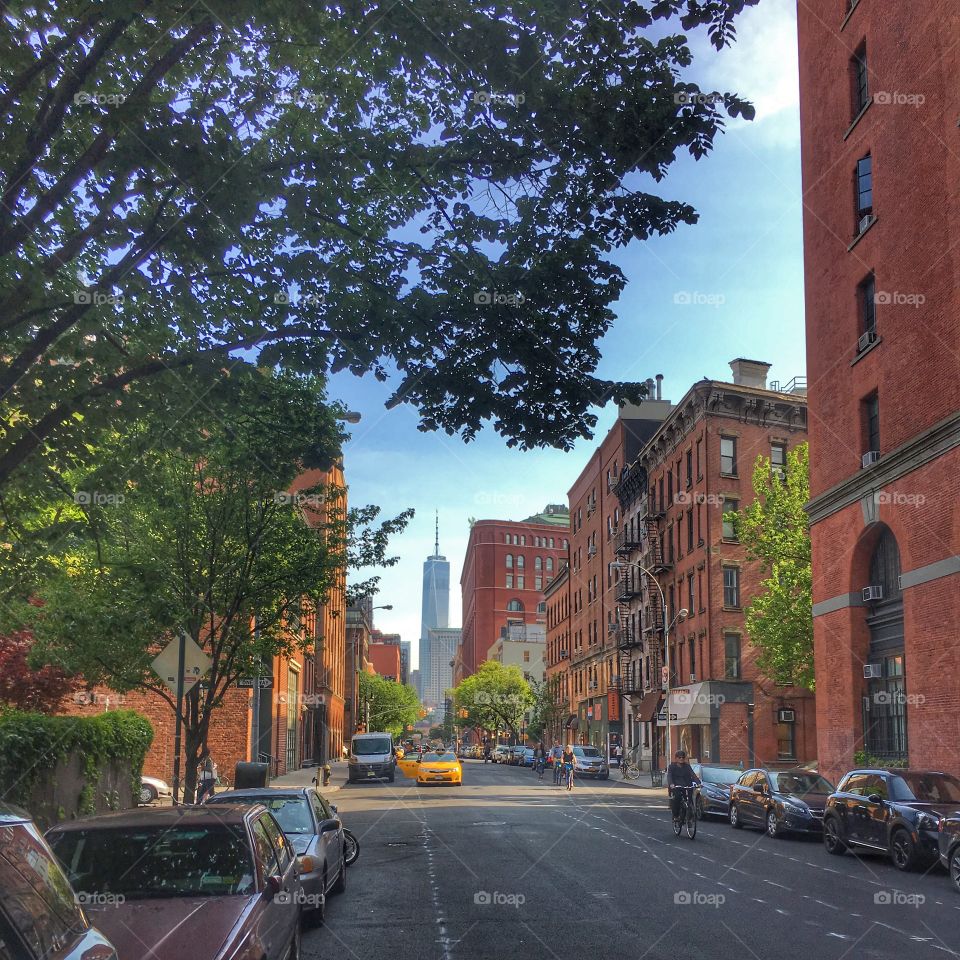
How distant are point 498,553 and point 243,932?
501ft

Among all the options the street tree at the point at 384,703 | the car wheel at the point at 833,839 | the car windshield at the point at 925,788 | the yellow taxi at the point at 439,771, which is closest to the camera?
the car windshield at the point at 925,788

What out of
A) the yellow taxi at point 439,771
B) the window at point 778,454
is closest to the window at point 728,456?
the window at point 778,454

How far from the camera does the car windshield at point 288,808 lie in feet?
38.0

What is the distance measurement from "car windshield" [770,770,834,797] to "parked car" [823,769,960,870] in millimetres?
2860

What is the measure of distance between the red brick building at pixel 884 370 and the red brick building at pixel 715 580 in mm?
13449

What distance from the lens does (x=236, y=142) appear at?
8766mm
